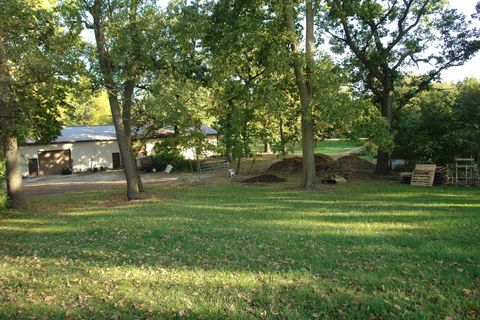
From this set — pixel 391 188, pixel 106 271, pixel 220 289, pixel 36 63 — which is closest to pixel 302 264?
pixel 220 289

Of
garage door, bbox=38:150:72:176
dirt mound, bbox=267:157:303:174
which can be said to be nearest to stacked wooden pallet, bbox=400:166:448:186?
Result: dirt mound, bbox=267:157:303:174

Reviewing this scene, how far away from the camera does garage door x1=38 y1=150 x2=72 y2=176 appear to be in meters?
36.6

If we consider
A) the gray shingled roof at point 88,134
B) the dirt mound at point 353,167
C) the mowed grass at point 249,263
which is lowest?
the mowed grass at point 249,263

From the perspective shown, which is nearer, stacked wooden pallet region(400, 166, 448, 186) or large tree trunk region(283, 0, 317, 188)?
large tree trunk region(283, 0, 317, 188)

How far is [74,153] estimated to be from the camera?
37.5 metres

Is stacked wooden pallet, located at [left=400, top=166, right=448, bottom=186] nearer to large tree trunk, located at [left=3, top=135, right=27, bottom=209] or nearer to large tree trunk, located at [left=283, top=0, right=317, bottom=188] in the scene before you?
large tree trunk, located at [left=283, top=0, right=317, bottom=188]

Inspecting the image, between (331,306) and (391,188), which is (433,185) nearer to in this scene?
(391,188)

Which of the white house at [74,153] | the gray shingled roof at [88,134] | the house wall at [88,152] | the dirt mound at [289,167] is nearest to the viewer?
the dirt mound at [289,167]

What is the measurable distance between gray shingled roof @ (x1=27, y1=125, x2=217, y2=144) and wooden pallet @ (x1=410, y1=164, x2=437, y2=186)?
21.1 metres

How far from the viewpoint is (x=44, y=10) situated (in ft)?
48.9

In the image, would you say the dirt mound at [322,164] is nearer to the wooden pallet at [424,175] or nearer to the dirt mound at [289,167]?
the dirt mound at [289,167]

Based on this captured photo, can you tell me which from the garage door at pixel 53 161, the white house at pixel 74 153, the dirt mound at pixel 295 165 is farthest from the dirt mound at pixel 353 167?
the garage door at pixel 53 161

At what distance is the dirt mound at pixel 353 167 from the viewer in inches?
1000

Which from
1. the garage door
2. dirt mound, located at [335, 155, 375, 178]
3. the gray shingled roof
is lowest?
dirt mound, located at [335, 155, 375, 178]
